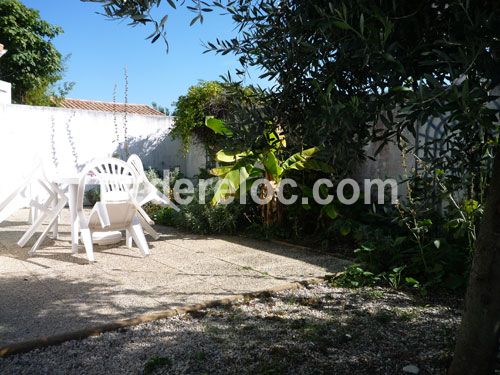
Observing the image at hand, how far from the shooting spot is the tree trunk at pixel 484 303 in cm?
217

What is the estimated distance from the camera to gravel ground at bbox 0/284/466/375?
276cm

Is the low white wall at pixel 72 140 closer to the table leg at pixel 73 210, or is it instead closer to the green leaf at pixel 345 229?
the table leg at pixel 73 210

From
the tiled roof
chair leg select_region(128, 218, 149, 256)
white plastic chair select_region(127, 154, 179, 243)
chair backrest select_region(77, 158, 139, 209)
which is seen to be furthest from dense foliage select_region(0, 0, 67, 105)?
chair leg select_region(128, 218, 149, 256)

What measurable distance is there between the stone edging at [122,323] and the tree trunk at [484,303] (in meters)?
2.16

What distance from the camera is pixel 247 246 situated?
22.3ft

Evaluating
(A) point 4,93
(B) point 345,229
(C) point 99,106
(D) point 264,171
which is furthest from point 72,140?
(C) point 99,106

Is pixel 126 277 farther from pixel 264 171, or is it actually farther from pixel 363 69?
pixel 363 69

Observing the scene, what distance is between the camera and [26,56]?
21422 millimetres

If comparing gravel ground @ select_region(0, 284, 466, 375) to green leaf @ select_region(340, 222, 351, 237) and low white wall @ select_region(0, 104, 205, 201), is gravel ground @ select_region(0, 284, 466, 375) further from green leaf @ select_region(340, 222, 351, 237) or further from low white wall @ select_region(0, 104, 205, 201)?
low white wall @ select_region(0, 104, 205, 201)

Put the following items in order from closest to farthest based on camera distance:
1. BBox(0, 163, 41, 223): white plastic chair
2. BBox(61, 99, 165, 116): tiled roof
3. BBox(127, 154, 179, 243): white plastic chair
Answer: BBox(0, 163, 41, 223): white plastic chair
BBox(127, 154, 179, 243): white plastic chair
BBox(61, 99, 165, 116): tiled roof

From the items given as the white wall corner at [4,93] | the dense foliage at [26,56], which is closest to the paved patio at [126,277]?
the white wall corner at [4,93]

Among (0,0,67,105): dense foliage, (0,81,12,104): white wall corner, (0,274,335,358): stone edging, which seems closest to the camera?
(0,274,335,358): stone edging

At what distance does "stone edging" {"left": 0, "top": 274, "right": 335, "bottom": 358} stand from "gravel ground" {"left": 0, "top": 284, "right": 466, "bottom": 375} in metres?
0.06

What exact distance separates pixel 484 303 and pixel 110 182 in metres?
4.87
